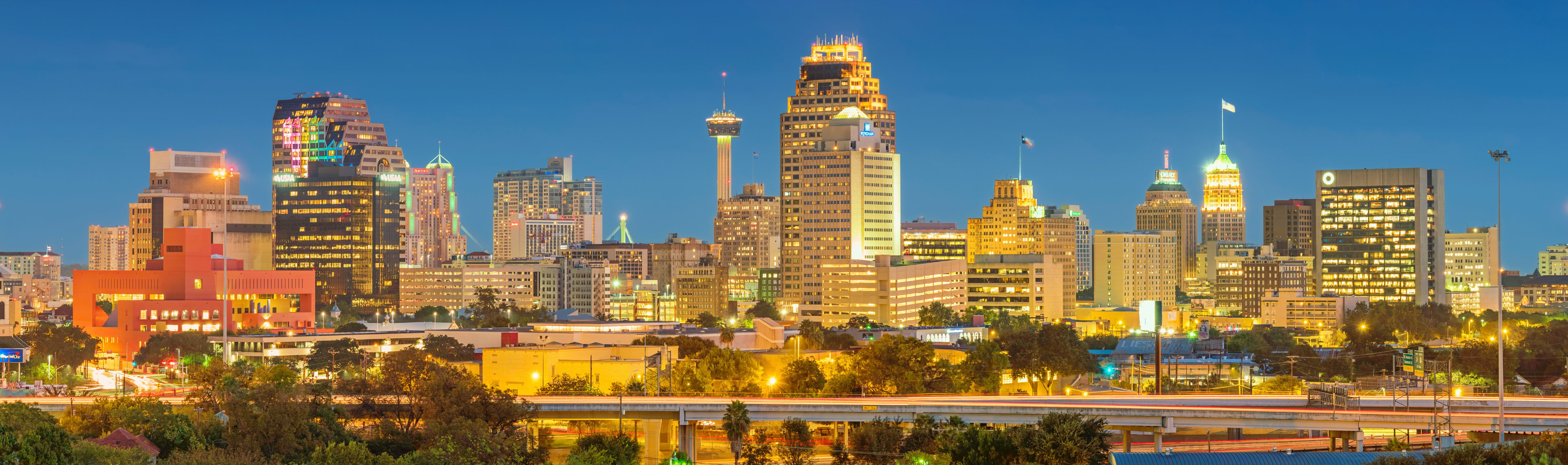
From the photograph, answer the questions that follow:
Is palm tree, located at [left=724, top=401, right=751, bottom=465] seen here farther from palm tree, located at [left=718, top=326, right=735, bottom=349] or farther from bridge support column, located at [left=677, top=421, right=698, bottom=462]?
palm tree, located at [left=718, top=326, right=735, bottom=349]

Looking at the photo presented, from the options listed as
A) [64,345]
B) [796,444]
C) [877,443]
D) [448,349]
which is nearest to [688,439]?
[796,444]

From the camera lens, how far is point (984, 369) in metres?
140

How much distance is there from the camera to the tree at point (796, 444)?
94.1m

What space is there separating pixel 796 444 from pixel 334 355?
80.9m

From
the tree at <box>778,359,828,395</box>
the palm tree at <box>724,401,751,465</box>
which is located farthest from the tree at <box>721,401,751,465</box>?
the tree at <box>778,359,828,395</box>

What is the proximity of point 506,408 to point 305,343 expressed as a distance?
99948 millimetres

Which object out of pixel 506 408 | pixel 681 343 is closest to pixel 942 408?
pixel 506 408

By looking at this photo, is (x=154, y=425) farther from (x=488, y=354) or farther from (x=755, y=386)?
(x=755, y=386)

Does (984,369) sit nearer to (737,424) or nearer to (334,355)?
(737,424)

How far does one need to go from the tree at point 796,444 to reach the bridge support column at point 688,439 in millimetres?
4995

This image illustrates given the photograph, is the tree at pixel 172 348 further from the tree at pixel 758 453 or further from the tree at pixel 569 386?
the tree at pixel 758 453

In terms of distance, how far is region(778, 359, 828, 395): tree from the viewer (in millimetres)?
131500

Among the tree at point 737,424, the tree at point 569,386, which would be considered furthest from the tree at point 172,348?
the tree at point 737,424

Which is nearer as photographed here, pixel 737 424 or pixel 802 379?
pixel 737 424
